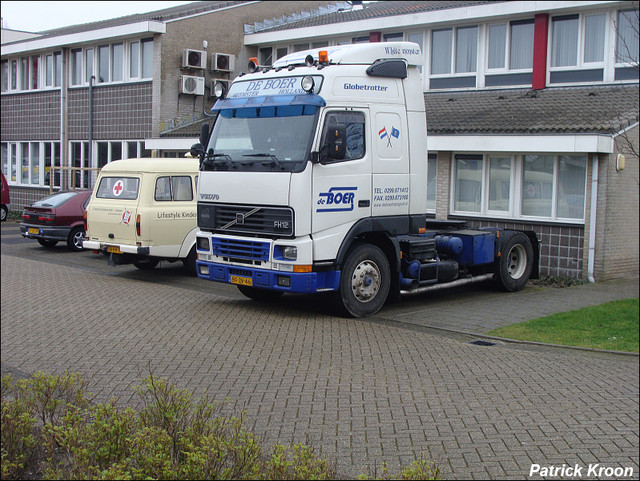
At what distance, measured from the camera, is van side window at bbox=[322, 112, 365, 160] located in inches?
436

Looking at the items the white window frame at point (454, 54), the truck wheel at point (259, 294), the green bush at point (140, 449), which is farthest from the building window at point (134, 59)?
the green bush at point (140, 449)

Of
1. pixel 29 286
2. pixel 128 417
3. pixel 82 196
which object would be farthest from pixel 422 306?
pixel 82 196

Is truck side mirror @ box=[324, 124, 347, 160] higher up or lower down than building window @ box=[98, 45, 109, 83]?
lower down

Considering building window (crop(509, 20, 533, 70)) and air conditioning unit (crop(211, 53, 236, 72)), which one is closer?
building window (crop(509, 20, 533, 70))

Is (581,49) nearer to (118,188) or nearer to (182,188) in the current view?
(182,188)

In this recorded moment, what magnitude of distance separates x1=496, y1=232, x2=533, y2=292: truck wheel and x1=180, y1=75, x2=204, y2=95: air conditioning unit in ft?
50.9

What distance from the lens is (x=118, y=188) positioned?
51.0 feet

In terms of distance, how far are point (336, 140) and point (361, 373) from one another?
3619 millimetres

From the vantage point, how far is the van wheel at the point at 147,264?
15858 mm

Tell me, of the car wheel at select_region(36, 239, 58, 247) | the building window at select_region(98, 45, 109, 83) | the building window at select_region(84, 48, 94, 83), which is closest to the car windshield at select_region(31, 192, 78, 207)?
the car wheel at select_region(36, 239, 58, 247)

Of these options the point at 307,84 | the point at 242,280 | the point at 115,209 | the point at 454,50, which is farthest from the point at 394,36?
the point at 242,280

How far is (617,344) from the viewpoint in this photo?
8.52 meters

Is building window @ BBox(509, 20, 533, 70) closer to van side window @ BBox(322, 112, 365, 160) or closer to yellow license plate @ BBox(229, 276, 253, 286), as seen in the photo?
van side window @ BBox(322, 112, 365, 160)

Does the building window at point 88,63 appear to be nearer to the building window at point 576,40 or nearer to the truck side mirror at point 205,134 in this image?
the building window at point 576,40
